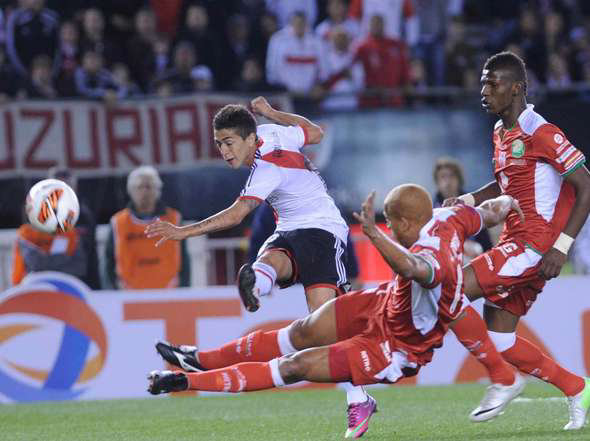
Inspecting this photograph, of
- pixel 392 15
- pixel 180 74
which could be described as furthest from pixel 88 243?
pixel 392 15

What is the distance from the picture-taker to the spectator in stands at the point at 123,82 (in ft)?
46.5

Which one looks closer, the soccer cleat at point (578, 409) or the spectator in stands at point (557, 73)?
the soccer cleat at point (578, 409)

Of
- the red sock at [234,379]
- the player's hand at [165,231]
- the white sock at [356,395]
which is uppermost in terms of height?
the player's hand at [165,231]

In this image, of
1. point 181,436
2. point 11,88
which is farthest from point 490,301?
point 11,88

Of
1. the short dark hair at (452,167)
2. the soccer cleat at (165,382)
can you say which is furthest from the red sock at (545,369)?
the short dark hair at (452,167)

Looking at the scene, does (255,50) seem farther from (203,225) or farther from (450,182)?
(203,225)

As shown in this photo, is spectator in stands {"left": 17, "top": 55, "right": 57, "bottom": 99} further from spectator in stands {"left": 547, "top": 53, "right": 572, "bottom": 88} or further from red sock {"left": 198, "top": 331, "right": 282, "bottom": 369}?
red sock {"left": 198, "top": 331, "right": 282, "bottom": 369}

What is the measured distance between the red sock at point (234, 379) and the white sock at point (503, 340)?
5.22ft

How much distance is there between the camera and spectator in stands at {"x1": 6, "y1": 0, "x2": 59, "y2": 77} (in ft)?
47.2

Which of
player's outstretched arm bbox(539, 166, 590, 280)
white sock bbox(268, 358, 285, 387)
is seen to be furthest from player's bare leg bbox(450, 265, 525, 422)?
white sock bbox(268, 358, 285, 387)

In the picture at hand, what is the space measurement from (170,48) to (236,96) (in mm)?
1785

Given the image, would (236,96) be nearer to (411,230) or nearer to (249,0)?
(249,0)

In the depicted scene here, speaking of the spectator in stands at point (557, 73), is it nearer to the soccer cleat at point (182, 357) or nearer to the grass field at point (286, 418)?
the grass field at point (286, 418)

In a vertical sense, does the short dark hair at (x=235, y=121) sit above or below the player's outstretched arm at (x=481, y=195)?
above
